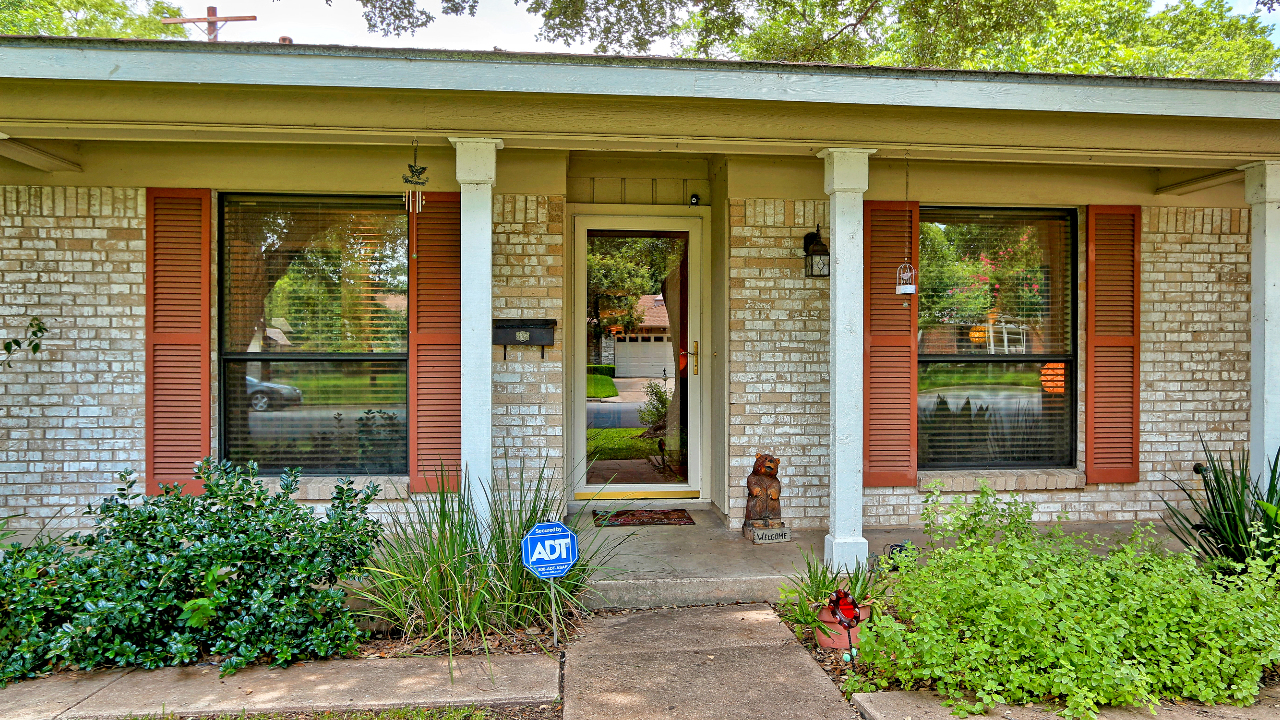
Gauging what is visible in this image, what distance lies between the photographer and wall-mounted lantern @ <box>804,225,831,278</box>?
4.58 m

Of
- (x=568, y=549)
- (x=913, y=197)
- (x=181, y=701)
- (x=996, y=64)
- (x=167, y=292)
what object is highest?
(x=996, y=64)

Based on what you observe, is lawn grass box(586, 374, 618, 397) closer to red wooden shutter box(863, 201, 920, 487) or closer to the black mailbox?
the black mailbox

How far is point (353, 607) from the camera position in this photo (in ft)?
10.7

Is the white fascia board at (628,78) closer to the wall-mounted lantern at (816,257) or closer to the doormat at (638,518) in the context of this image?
the wall-mounted lantern at (816,257)

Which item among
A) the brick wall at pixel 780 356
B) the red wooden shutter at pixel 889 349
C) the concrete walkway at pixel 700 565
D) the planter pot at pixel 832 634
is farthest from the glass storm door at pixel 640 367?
the planter pot at pixel 832 634

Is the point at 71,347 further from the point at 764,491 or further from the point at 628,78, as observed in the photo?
the point at 764,491

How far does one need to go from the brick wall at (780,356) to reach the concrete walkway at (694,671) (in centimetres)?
127

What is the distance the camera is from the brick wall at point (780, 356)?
465cm

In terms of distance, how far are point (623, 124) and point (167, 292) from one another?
2.87 m

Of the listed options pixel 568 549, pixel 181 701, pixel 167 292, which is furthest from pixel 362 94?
pixel 181 701

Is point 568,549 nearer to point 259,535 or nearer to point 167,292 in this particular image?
point 259,535

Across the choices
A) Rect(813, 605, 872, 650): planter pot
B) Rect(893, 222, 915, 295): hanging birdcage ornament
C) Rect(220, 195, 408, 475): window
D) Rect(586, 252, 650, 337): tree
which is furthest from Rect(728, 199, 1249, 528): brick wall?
Rect(220, 195, 408, 475): window

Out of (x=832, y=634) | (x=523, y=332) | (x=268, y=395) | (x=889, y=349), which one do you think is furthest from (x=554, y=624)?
(x=889, y=349)

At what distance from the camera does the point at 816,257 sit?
4578 mm
